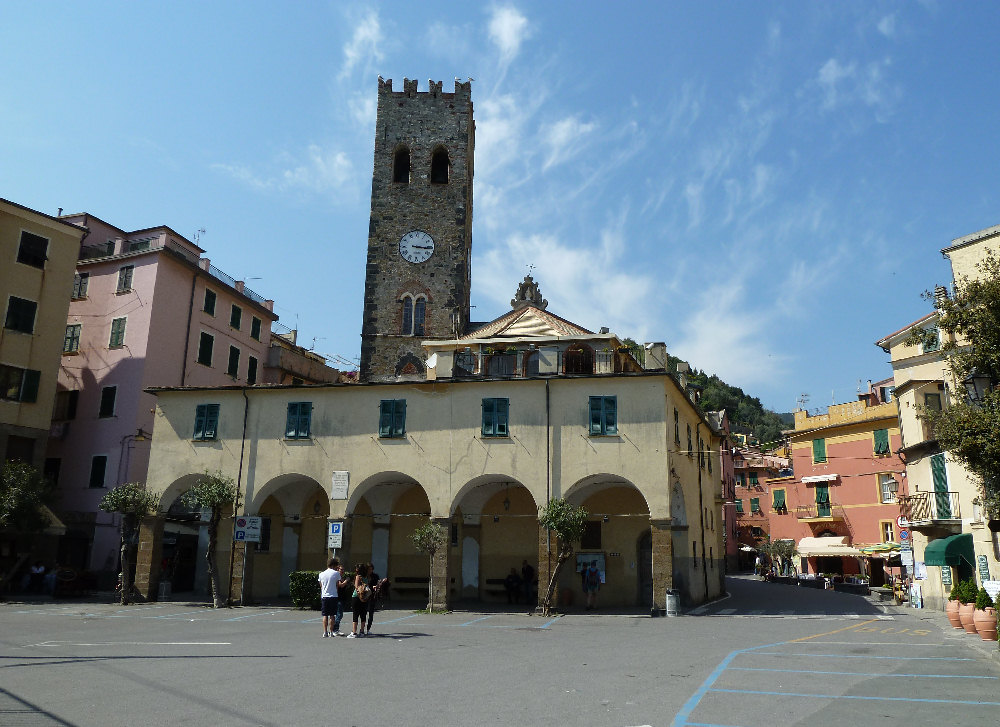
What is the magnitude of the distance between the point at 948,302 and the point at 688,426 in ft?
45.7

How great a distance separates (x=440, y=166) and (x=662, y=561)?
106 ft

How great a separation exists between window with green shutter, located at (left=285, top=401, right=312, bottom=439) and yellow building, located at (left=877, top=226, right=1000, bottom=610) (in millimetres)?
19706

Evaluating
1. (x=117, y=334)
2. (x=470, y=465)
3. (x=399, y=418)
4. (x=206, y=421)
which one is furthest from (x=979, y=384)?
(x=117, y=334)

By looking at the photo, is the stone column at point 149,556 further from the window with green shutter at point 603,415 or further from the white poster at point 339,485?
the window with green shutter at point 603,415

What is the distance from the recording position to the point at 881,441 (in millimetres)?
45062

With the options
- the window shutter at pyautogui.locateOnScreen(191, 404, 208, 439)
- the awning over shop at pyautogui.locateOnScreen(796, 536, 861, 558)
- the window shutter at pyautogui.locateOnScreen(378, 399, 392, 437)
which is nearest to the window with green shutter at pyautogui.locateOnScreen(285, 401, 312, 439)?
the window shutter at pyautogui.locateOnScreen(378, 399, 392, 437)

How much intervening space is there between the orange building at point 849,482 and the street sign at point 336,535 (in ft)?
96.1

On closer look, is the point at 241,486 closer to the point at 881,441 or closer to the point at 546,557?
the point at 546,557

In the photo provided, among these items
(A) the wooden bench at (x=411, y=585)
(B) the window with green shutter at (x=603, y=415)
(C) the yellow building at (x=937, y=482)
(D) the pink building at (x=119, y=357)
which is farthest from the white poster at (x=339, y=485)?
(C) the yellow building at (x=937, y=482)

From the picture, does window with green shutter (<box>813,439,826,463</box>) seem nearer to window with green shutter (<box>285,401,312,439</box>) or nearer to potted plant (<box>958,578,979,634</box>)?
potted plant (<box>958,578,979,634</box>)

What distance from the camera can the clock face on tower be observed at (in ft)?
152

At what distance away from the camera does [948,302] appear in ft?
53.4

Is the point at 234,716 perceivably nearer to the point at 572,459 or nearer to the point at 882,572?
the point at 572,459

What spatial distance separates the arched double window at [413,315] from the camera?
45062 mm
